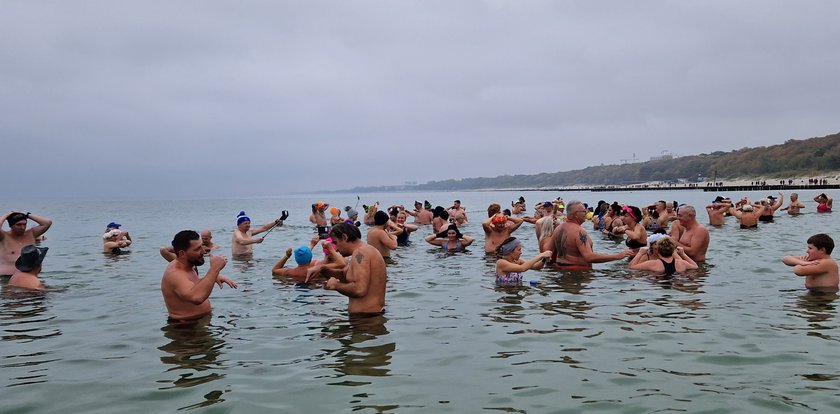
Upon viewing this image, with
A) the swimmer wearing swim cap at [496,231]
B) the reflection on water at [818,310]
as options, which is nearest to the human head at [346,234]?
the reflection on water at [818,310]

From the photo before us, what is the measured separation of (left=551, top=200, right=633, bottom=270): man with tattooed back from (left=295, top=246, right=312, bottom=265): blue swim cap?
210 inches

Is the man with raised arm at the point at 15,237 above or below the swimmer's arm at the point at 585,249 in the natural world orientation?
above

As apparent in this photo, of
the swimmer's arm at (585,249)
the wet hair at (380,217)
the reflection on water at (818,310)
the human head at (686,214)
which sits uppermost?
the wet hair at (380,217)

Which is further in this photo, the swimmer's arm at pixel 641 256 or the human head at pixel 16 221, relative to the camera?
the swimmer's arm at pixel 641 256

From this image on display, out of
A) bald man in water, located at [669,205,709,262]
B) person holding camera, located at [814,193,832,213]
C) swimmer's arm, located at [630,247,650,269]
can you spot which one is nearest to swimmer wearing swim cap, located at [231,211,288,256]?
swimmer's arm, located at [630,247,650,269]

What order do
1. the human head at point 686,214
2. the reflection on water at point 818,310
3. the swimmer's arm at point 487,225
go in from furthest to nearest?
the swimmer's arm at point 487,225 < the human head at point 686,214 < the reflection on water at point 818,310

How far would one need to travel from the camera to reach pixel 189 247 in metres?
8.06

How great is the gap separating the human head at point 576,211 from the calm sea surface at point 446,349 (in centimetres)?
124

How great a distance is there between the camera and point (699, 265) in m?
13.6

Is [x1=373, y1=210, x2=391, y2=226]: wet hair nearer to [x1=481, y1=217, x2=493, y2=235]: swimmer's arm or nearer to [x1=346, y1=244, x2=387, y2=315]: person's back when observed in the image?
[x1=481, y1=217, x2=493, y2=235]: swimmer's arm

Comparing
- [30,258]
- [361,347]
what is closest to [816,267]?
[361,347]

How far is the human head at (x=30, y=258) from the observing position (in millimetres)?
10536

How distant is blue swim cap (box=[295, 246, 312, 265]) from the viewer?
36.6 feet

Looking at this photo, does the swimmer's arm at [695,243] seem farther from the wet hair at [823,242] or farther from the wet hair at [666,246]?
the wet hair at [823,242]
